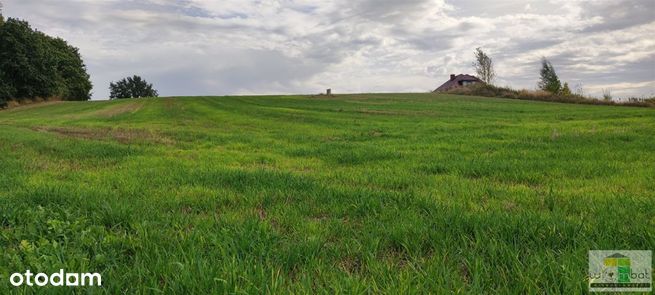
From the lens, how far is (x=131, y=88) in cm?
11575

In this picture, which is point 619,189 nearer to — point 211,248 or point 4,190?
point 211,248

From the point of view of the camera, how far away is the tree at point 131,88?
4520 inches

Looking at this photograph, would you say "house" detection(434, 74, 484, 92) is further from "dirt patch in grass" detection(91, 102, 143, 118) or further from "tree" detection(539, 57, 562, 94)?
"dirt patch in grass" detection(91, 102, 143, 118)

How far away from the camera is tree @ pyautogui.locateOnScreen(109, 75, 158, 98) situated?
115 meters

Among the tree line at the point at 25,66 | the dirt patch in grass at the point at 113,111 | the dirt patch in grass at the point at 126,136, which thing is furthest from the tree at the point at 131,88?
the dirt patch in grass at the point at 126,136

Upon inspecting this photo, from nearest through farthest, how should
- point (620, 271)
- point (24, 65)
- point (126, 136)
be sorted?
point (620, 271) → point (126, 136) → point (24, 65)

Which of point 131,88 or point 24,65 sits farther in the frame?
point 131,88

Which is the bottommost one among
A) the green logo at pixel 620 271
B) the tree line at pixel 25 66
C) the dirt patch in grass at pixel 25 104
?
the green logo at pixel 620 271

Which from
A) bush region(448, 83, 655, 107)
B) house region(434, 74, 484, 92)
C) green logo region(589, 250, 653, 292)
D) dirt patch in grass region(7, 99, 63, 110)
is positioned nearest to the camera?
green logo region(589, 250, 653, 292)

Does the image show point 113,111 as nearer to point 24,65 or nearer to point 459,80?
point 24,65

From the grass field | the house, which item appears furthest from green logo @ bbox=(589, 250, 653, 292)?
the house

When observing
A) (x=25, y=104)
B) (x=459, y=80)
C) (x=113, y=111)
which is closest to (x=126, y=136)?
(x=113, y=111)

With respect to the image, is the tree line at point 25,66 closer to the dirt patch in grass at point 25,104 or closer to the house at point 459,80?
the dirt patch in grass at point 25,104

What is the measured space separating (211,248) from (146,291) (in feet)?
2.61
